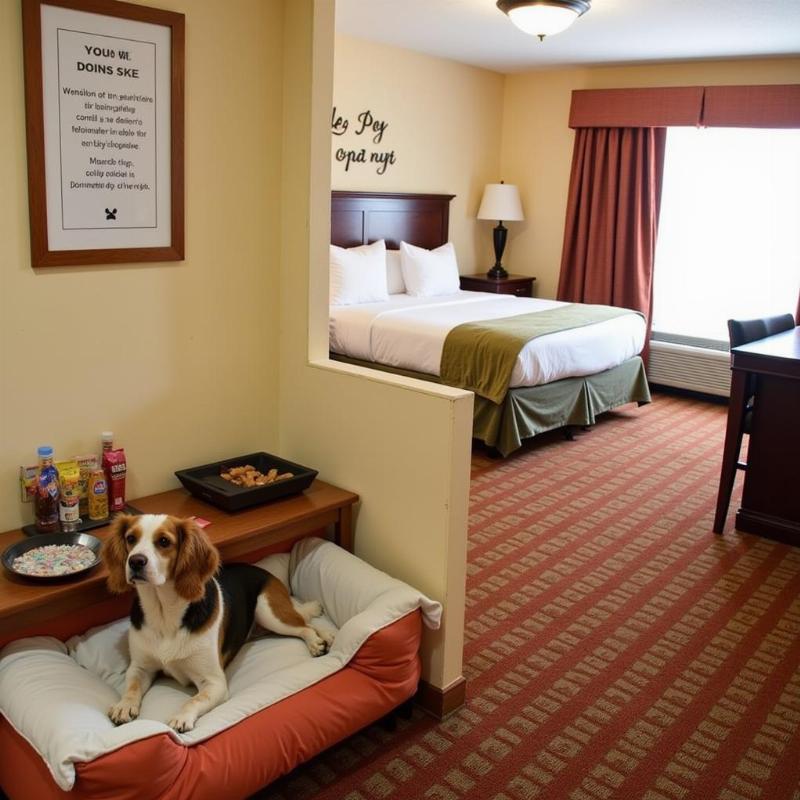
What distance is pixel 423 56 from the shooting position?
608 cm

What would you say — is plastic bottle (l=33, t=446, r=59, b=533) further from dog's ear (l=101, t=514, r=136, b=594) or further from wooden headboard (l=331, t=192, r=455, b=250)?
wooden headboard (l=331, t=192, r=455, b=250)

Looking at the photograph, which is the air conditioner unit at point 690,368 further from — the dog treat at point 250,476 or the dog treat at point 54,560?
the dog treat at point 54,560

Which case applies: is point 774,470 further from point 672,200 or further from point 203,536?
point 672,200

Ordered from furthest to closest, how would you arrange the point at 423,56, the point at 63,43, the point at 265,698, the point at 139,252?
the point at 423,56
the point at 139,252
the point at 63,43
the point at 265,698

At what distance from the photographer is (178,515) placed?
233cm

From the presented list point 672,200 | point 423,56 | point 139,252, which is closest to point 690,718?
point 139,252

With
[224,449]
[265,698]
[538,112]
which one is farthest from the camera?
[538,112]

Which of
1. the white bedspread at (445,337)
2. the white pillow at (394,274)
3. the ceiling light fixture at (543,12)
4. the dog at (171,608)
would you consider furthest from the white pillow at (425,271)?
the dog at (171,608)

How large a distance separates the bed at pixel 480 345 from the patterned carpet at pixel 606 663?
1.46ft

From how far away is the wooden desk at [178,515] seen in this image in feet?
6.17

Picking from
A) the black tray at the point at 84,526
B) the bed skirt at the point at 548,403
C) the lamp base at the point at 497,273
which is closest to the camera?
the black tray at the point at 84,526

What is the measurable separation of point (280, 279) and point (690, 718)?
5.92 ft

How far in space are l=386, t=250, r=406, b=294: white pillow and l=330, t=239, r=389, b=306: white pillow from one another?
9.4 inches

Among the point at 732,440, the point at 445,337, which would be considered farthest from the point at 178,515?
the point at 445,337
